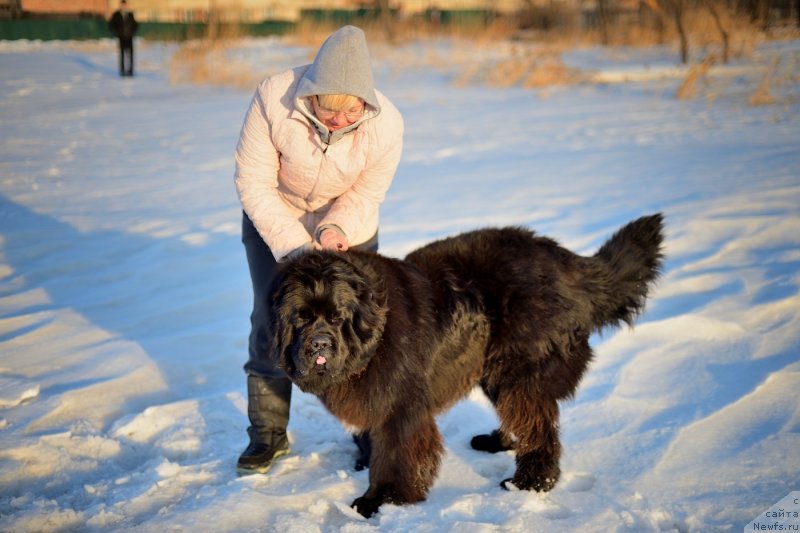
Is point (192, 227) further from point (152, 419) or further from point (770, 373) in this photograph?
point (770, 373)

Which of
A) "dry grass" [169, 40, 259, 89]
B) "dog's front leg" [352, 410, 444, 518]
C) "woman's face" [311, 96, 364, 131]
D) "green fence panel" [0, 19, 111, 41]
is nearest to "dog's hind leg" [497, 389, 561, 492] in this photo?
"dog's front leg" [352, 410, 444, 518]

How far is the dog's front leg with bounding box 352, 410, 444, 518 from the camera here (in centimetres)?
308

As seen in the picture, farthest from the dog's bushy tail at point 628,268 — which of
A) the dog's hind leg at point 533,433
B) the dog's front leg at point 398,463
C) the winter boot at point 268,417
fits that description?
the winter boot at point 268,417

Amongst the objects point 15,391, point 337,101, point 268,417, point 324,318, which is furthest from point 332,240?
point 15,391

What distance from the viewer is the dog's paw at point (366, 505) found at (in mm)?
3047

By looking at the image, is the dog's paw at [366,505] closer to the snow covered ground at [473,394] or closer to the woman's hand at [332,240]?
the snow covered ground at [473,394]

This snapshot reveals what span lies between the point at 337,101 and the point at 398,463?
168 centimetres

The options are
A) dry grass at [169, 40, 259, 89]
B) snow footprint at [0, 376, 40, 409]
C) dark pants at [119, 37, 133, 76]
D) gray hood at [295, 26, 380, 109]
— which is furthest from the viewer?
dark pants at [119, 37, 133, 76]

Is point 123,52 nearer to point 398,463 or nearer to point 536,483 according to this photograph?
point 398,463

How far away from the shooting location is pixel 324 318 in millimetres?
2873

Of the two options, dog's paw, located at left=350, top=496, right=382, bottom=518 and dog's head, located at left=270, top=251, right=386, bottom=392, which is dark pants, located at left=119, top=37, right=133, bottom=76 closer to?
dog's head, located at left=270, top=251, right=386, bottom=392

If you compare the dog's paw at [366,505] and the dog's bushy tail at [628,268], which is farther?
the dog's bushy tail at [628,268]

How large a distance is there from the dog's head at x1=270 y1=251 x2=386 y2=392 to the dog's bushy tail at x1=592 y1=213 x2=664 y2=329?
1192mm

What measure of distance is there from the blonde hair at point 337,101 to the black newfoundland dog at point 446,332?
2.21ft
